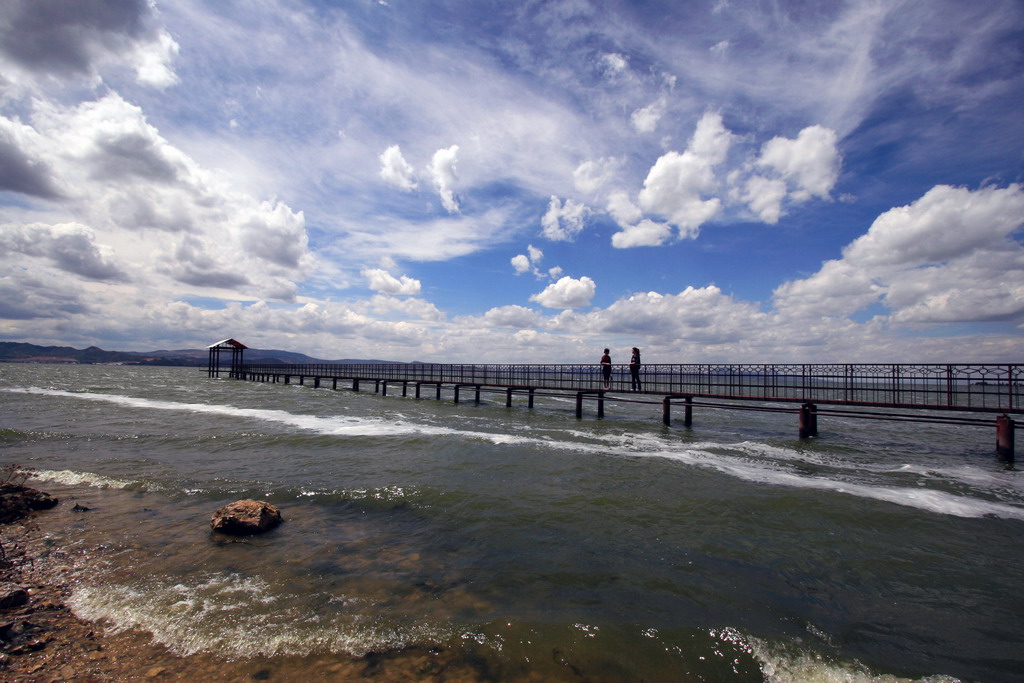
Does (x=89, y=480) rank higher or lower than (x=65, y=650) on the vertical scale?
lower

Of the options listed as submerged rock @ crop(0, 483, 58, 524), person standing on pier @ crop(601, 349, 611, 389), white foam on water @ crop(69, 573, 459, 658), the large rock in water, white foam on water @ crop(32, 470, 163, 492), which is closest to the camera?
white foam on water @ crop(69, 573, 459, 658)

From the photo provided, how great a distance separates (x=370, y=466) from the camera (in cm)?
1120

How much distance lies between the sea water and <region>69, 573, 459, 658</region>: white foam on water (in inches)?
0.9

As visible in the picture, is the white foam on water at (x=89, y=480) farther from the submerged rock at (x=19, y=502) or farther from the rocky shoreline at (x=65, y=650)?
the rocky shoreline at (x=65, y=650)

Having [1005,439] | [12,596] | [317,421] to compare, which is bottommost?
[317,421]

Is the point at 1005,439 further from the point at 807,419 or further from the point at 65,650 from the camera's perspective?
the point at 65,650

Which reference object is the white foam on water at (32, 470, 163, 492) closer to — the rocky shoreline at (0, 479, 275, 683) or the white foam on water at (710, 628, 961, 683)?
the rocky shoreline at (0, 479, 275, 683)

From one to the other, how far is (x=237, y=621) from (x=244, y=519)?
2503mm

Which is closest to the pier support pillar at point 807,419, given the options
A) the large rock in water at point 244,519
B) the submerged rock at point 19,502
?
the large rock in water at point 244,519

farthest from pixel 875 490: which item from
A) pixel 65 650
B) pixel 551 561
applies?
pixel 65 650

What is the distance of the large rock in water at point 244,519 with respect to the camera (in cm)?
657

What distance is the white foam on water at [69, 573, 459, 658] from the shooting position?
4.09 metres

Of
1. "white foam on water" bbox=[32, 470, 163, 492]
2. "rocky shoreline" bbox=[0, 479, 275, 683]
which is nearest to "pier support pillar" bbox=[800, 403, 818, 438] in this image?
"rocky shoreline" bbox=[0, 479, 275, 683]

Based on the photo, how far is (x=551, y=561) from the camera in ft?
19.8
